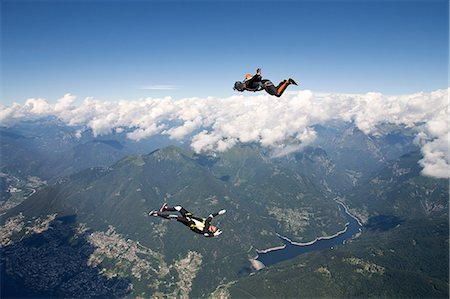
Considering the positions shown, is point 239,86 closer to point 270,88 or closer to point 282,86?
point 270,88

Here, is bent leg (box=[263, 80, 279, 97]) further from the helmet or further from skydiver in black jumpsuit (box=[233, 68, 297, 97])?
the helmet

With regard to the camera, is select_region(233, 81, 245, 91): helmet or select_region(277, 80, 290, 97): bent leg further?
→ select_region(233, 81, 245, 91): helmet

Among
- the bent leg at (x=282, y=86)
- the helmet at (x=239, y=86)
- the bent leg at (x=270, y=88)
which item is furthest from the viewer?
the helmet at (x=239, y=86)

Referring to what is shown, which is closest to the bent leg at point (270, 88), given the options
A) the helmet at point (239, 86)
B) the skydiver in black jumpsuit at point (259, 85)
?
the skydiver in black jumpsuit at point (259, 85)

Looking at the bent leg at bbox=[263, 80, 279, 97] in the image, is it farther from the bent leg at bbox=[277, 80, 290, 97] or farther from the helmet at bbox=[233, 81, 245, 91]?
the helmet at bbox=[233, 81, 245, 91]

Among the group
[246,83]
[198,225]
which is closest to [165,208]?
[198,225]

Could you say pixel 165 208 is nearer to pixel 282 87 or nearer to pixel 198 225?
pixel 198 225

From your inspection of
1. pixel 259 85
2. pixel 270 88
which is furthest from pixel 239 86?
pixel 270 88

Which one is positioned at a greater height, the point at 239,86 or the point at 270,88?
the point at 239,86

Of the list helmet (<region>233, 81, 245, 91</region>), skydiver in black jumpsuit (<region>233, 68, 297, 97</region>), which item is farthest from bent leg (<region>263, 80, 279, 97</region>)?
helmet (<region>233, 81, 245, 91</region>)

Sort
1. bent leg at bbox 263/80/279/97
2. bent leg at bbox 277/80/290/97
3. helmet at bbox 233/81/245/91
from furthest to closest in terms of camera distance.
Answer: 1. helmet at bbox 233/81/245/91
2. bent leg at bbox 263/80/279/97
3. bent leg at bbox 277/80/290/97

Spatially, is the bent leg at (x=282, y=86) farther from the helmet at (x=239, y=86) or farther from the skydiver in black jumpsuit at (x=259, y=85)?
the helmet at (x=239, y=86)

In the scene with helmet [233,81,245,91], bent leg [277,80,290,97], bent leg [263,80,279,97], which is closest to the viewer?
bent leg [277,80,290,97]
